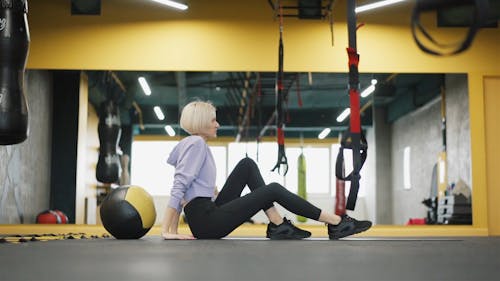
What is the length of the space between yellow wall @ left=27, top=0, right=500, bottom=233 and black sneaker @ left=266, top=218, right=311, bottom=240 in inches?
163

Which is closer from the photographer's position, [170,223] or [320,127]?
[170,223]

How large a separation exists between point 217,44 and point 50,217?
274 centimetres

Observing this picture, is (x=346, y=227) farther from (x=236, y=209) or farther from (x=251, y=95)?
(x=251, y=95)

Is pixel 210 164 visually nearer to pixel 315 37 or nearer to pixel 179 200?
pixel 179 200

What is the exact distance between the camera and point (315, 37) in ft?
25.9

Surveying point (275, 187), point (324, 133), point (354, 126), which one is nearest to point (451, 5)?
point (354, 126)

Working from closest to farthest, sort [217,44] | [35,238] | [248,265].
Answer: [248,265] → [35,238] → [217,44]

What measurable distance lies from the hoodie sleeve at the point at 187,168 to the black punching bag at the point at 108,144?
4.11 m

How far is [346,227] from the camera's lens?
3.70 metres

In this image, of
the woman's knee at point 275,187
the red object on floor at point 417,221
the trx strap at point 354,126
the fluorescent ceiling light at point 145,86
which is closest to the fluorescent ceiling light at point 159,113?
the fluorescent ceiling light at point 145,86

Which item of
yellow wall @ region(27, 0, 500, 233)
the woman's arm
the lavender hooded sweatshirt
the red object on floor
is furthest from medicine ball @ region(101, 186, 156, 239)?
the red object on floor

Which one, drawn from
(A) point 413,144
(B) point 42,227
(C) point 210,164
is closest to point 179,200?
(C) point 210,164

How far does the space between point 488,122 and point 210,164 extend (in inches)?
204

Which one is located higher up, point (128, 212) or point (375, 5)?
point (375, 5)
